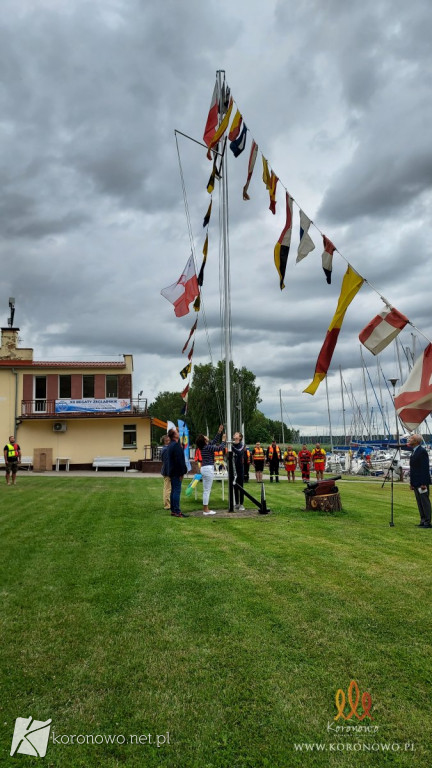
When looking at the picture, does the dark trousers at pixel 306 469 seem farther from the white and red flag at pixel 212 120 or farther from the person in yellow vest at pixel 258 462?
the white and red flag at pixel 212 120

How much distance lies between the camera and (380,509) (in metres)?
13.9

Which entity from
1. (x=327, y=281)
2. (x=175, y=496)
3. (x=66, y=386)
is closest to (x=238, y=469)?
(x=175, y=496)

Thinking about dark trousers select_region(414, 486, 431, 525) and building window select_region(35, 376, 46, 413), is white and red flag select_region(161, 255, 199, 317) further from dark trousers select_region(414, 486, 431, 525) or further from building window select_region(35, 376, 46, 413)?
building window select_region(35, 376, 46, 413)

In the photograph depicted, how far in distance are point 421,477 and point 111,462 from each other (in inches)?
1031

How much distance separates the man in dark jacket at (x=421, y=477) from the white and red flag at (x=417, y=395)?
5.35m

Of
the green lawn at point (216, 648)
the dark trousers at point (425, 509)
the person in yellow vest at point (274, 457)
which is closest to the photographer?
the green lawn at point (216, 648)

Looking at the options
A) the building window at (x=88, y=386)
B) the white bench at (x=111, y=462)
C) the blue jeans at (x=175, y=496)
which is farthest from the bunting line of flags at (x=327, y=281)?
the building window at (x=88, y=386)

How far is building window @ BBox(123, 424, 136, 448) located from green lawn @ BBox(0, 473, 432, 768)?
27225 millimetres

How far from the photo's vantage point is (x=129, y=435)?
36.5 metres

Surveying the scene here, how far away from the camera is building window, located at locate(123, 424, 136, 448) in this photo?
3634 centimetres

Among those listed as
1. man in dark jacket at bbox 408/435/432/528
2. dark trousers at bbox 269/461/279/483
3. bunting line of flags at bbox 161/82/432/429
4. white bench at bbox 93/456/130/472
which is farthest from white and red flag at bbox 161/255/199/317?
white bench at bbox 93/456/130/472

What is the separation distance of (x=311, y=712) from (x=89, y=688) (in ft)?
5.36

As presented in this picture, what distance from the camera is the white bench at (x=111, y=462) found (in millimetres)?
35094

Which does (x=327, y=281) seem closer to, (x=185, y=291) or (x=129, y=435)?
(x=185, y=291)
